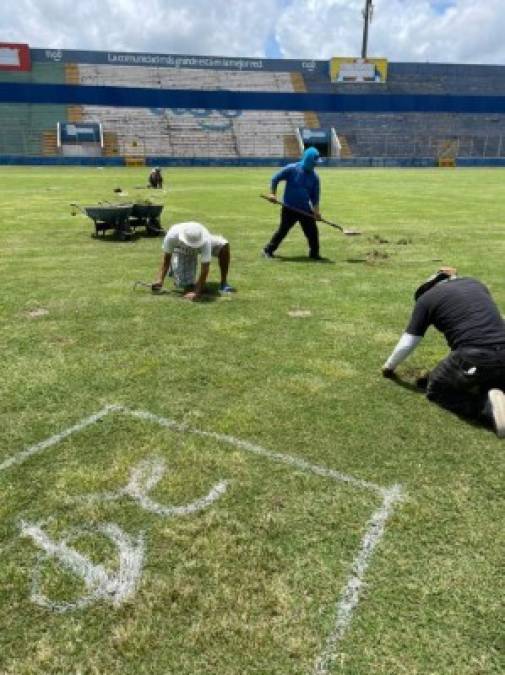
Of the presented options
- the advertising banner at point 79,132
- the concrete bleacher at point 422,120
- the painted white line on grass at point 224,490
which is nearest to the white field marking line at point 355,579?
the painted white line on grass at point 224,490

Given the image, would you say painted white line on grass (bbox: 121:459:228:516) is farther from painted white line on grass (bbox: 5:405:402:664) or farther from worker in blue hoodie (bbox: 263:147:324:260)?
worker in blue hoodie (bbox: 263:147:324:260)

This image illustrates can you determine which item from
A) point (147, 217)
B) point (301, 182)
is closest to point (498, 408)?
point (301, 182)

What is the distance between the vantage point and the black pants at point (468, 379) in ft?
15.4

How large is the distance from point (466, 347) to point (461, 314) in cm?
33

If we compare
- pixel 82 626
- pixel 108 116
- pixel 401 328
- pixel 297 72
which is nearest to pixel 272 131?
pixel 297 72

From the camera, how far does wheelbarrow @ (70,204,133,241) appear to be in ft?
41.2

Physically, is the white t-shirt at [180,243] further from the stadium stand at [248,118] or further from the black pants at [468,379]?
the stadium stand at [248,118]

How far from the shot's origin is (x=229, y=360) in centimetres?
606

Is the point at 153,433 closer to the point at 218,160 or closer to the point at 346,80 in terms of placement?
the point at 218,160

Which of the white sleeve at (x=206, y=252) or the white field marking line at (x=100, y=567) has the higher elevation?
the white sleeve at (x=206, y=252)

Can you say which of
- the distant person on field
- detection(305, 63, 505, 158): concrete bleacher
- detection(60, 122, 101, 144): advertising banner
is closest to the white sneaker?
the distant person on field

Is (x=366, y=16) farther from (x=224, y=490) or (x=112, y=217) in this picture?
(x=224, y=490)

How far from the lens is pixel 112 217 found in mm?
12844

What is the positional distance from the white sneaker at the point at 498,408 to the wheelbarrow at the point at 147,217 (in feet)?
34.2
